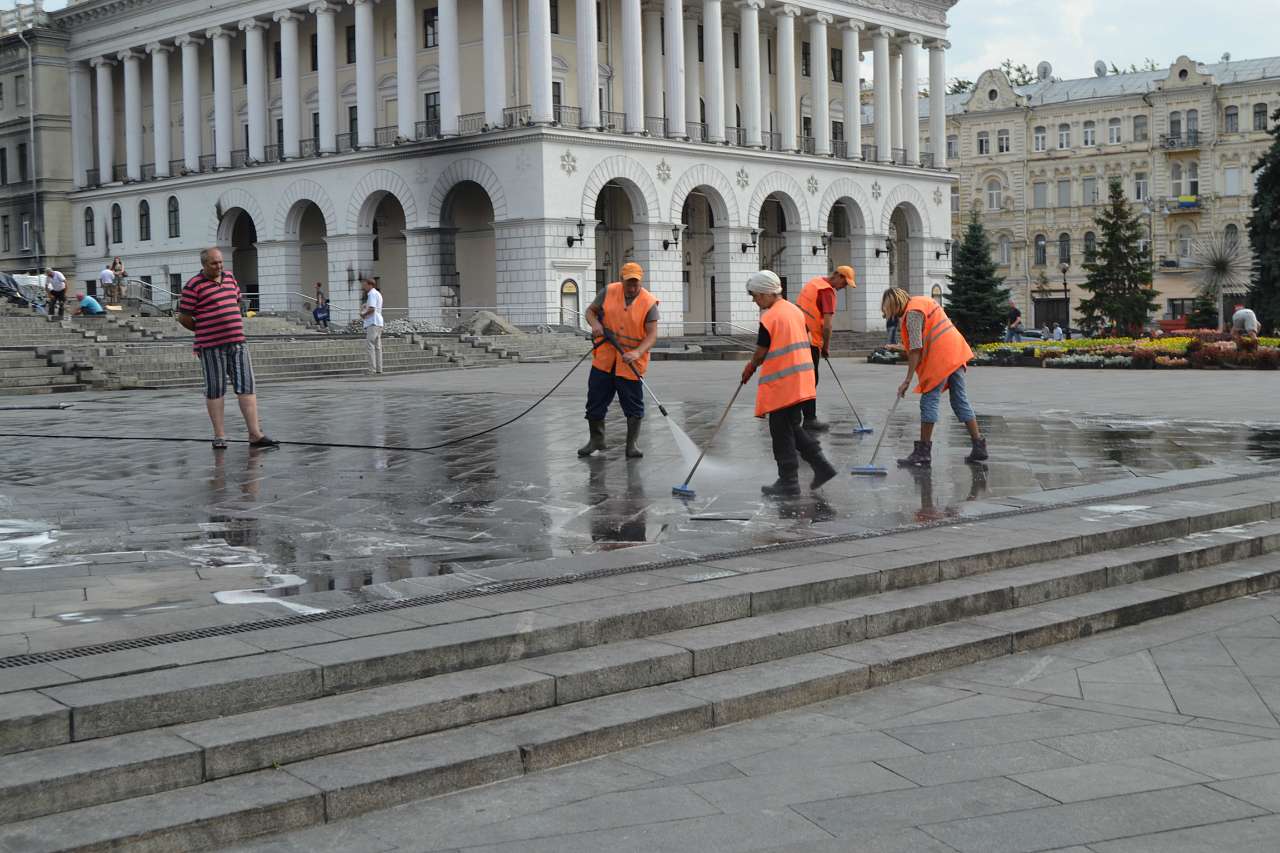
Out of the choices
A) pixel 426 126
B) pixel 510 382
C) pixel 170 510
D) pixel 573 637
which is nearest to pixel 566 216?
pixel 426 126

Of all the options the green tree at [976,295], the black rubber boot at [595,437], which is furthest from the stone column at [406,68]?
the black rubber boot at [595,437]

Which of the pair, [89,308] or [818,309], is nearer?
[818,309]

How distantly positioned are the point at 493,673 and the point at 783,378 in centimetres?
518

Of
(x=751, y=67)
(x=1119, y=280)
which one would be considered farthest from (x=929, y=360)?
(x=1119, y=280)

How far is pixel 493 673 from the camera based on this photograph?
5945 millimetres

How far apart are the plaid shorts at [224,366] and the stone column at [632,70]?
38.1m

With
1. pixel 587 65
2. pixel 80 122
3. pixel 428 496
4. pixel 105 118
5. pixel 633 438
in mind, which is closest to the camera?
pixel 428 496

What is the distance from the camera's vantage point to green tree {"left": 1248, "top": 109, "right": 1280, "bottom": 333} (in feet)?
163

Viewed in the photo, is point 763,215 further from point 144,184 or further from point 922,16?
point 144,184

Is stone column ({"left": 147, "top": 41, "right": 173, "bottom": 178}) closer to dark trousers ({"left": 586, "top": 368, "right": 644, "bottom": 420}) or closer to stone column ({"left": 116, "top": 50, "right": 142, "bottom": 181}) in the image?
stone column ({"left": 116, "top": 50, "right": 142, "bottom": 181})

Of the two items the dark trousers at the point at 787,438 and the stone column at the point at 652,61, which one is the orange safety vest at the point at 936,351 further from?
the stone column at the point at 652,61

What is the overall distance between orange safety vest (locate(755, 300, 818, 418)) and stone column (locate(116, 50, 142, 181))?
57.2 meters

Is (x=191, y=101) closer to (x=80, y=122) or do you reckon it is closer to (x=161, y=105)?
(x=161, y=105)

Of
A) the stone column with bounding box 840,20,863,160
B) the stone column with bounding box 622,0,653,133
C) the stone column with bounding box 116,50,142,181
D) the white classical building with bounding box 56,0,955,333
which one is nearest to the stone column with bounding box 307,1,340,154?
the white classical building with bounding box 56,0,955,333
